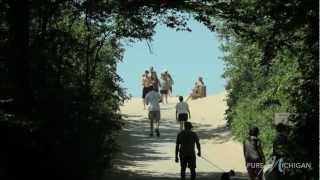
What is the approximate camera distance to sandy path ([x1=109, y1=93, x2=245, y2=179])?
19964 millimetres

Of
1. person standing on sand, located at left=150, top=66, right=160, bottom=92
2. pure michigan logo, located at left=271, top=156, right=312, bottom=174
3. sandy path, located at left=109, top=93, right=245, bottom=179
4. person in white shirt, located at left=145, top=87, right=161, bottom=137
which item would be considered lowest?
sandy path, located at left=109, top=93, right=245, bottom=179

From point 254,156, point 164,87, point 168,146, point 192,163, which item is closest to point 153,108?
point 168,146

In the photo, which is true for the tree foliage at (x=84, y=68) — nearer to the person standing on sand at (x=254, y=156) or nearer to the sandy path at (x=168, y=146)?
the person standing on sand at (x=254, y=156)

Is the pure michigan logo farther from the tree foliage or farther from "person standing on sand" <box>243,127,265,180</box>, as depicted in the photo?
"person standing on sand" <box>243,127,265,180</box>

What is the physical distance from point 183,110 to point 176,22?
995cm

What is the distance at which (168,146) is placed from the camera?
939 inches

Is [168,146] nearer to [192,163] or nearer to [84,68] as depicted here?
[84,68]

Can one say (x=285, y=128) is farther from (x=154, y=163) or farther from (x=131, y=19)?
(x=154, y=163)

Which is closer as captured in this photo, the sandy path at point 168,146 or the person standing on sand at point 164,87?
the sandy path at point 168,146

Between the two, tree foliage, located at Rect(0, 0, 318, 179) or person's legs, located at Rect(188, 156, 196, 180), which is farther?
person's legs, located at Rect(188, 156, 196, 180)

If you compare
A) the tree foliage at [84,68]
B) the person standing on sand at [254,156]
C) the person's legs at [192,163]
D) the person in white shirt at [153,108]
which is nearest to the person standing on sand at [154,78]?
the person in white shirt at [153,108]

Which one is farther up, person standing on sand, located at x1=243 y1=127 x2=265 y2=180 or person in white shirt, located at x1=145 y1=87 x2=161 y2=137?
person in white shirt, located at x1=145 y1=87 x2=161 y2=137

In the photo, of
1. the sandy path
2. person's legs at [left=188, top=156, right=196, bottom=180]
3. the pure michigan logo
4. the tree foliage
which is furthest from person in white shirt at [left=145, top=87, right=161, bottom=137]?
the pure michigan logo

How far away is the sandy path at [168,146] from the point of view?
20.0 meters
